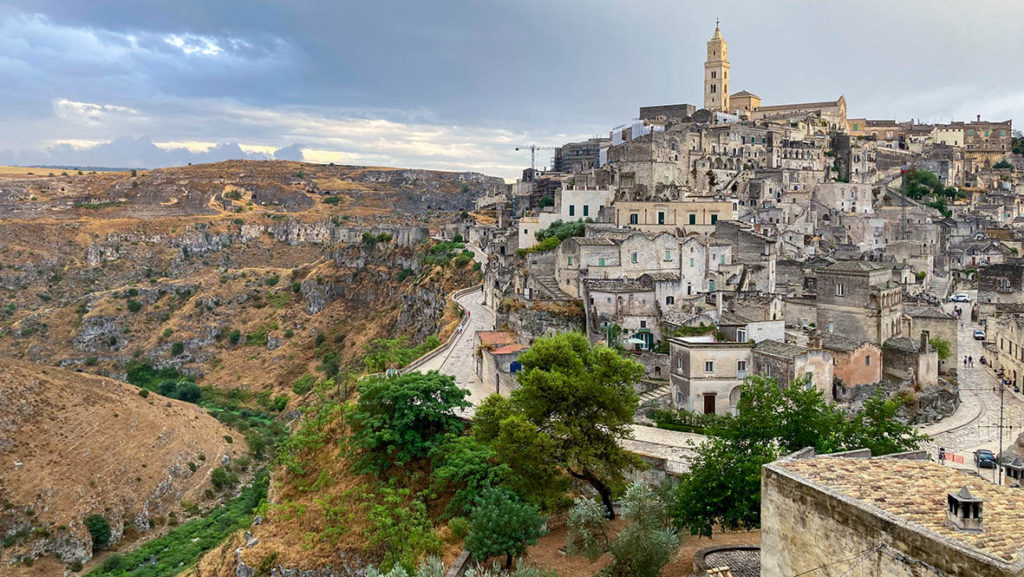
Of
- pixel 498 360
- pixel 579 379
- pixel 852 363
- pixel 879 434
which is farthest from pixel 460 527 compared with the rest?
pixel 852 363

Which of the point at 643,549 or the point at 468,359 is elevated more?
the point at 468,359

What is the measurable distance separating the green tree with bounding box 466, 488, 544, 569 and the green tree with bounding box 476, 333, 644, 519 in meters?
2.32

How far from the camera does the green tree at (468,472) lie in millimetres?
22344

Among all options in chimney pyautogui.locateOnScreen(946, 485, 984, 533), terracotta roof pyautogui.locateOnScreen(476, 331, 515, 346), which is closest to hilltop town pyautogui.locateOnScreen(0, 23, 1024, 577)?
chimney pyautogui.locateOnScreen(946, 485, 984, 533)

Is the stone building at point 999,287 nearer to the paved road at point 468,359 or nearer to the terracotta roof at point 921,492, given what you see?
the paved road at point 468,359

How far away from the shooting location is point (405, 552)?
808 inches

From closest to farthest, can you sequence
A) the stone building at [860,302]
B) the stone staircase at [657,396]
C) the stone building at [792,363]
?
the stone building at [792,363], the stone staircase at [657,396], the stone building at [860,302]

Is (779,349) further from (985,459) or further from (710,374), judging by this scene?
(985,459)

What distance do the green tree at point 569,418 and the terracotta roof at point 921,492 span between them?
950 cm

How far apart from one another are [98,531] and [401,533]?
85.9 ft

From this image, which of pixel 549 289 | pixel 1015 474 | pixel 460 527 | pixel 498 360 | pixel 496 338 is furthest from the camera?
pixel 549 289

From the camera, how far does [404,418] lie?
27.6 metres

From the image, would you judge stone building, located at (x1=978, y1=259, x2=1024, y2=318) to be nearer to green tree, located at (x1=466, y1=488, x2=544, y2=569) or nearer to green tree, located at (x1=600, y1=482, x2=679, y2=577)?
green tree, located at (x1=600, y1=482, x2=679, y2=577)

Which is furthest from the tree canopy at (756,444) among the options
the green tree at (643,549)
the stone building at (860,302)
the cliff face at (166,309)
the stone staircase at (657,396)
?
the cliff face at (166,309)
